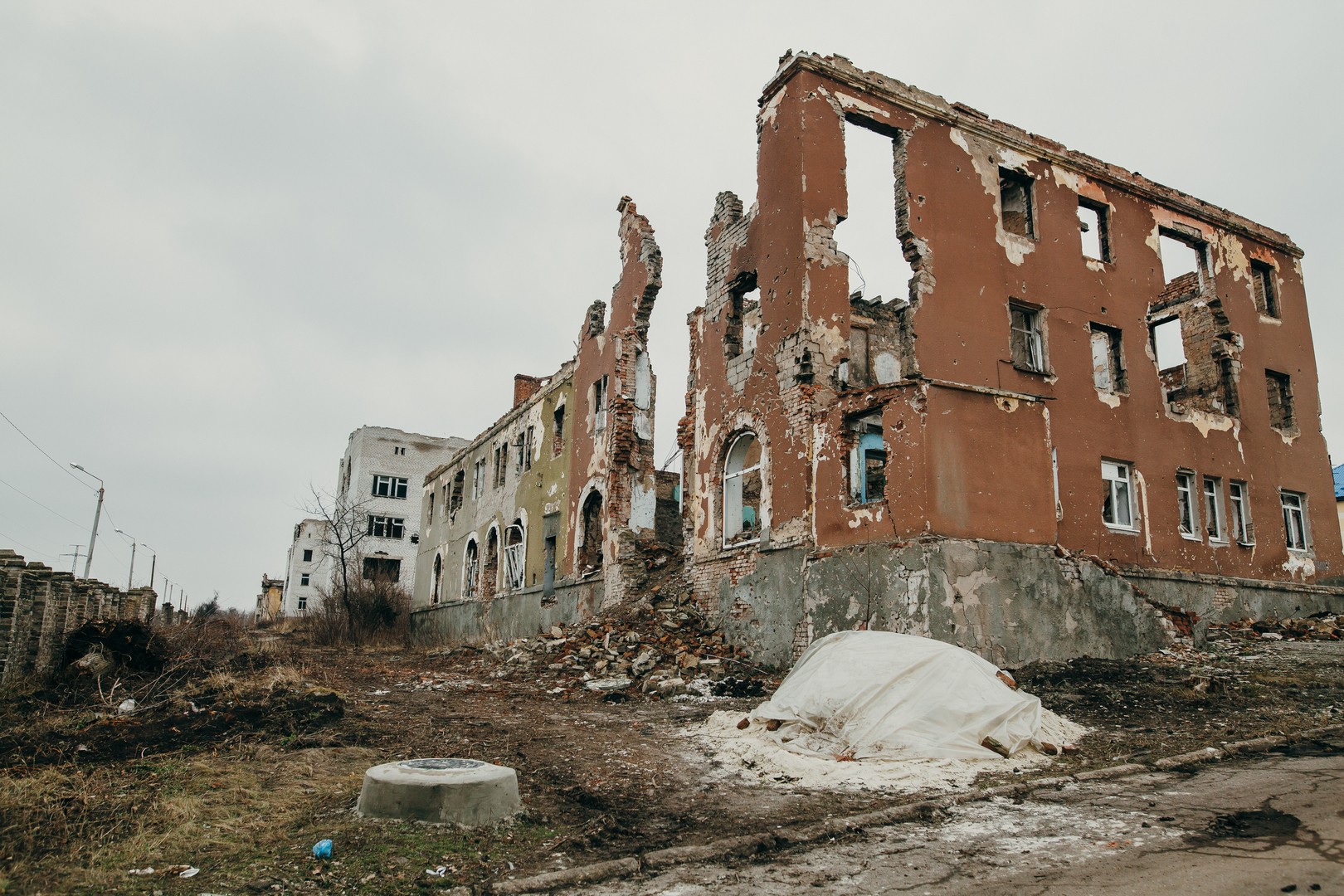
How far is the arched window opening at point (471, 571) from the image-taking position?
89.2ft

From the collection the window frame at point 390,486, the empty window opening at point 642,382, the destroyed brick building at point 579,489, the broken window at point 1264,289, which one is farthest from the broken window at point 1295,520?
the window frame at point 390,486

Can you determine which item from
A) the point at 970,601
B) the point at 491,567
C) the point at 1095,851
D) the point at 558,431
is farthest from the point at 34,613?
the point at 491,567

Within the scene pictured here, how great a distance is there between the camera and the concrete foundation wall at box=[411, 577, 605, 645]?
19.2 m

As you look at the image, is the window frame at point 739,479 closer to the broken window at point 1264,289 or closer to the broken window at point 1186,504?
the broken window at point 1186,504

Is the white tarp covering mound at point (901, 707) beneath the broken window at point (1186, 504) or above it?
beneath

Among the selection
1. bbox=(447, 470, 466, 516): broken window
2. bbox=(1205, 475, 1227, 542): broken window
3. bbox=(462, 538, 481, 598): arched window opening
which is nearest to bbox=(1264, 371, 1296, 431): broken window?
bbox=(1205, 475, 1227, 542): broken window

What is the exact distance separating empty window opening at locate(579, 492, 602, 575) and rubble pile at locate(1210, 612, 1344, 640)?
1228 cm

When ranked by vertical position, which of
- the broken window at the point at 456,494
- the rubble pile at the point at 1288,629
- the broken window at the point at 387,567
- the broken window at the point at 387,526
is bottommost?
the rubble pile at the point at 1288,629

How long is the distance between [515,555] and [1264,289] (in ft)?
65.2

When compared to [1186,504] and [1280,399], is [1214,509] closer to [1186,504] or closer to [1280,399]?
[1186,504]

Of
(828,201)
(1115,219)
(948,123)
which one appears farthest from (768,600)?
(1115,219)

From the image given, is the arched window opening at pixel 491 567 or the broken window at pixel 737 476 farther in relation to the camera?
the arched window opening at pixel 491 567

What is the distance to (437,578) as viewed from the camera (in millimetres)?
31125

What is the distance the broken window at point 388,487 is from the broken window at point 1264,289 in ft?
140
